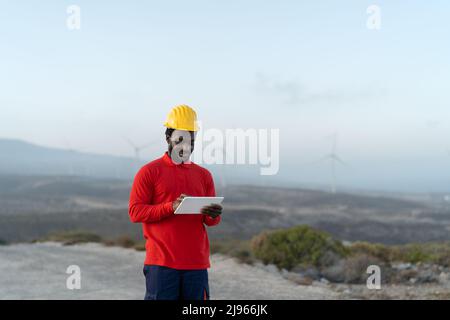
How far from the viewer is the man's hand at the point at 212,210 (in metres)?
4.28

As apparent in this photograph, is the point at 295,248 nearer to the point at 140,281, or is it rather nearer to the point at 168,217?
the point at 140,281

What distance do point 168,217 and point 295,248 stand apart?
48.2ft

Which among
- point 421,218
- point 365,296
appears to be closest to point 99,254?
point 365,296

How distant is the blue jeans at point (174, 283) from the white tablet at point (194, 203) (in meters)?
0.55

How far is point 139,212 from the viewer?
436cm

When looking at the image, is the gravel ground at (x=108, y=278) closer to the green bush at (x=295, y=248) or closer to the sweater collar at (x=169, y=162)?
the green bush at (x=295, y=248)

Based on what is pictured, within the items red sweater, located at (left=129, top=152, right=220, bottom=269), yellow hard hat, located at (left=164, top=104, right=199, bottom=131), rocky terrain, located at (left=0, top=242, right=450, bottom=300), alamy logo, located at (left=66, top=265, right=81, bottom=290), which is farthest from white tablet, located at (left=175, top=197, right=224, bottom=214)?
alamy logo, located at (left=66, top=265, right=81, bottom=290)

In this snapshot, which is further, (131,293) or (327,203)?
(327,203)

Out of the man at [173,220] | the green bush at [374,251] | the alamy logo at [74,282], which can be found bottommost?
the green bush at [374,251]

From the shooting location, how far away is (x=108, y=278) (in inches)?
608

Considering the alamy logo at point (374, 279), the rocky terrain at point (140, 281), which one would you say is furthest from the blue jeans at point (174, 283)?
the alamy logo at point (374, 279)

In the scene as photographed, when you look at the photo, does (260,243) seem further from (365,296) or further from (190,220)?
(190,220)

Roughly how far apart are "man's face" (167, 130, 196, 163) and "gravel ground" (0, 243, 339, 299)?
8684 millimetres

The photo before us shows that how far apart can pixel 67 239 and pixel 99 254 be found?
5615 millimetres
